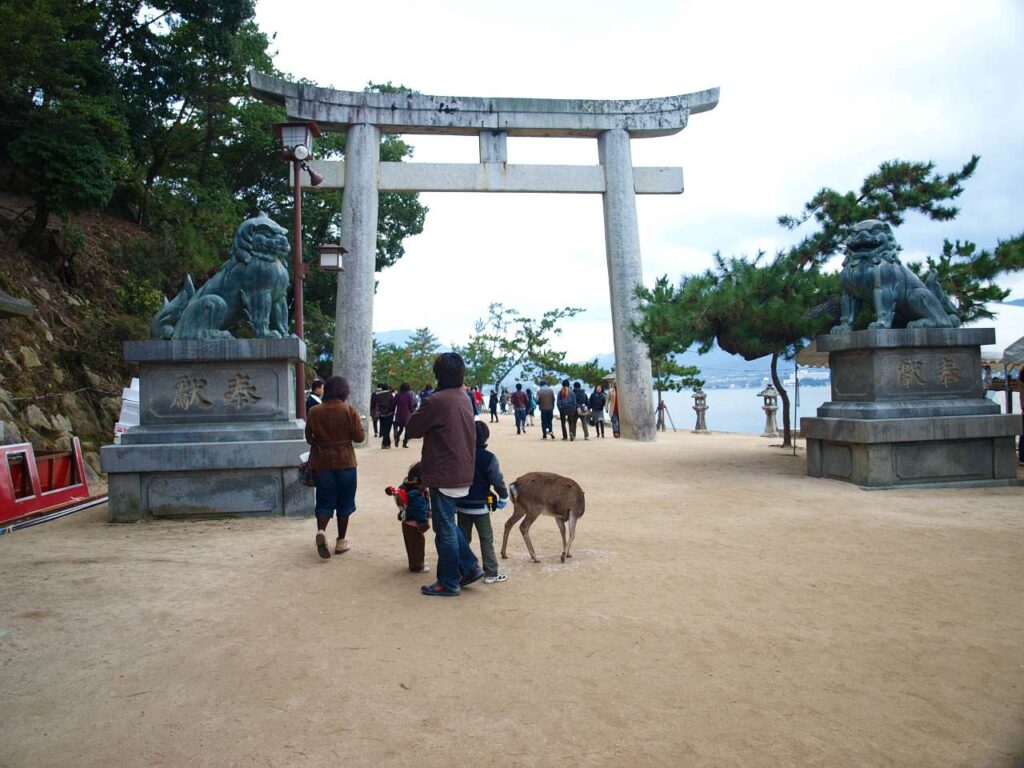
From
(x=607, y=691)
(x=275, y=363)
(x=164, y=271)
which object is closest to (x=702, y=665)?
(x=607, y=691)

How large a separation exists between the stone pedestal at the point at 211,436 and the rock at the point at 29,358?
5822 millimetres

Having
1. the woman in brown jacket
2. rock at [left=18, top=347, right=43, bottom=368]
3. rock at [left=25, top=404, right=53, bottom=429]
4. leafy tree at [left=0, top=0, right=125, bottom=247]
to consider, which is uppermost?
leafy tree at [left=0, top=0, right=125, bottom=247]

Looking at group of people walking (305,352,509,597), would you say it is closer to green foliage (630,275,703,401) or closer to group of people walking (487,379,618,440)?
green foliage (630,275,703,401)

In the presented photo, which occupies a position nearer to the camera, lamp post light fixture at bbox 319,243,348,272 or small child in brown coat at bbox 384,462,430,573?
small child in brown coat at bbox 384,462,430,573

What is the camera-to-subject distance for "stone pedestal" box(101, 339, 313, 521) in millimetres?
6879

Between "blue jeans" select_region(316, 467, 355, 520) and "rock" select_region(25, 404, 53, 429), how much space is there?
763cm

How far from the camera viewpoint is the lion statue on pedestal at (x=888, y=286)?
906cm

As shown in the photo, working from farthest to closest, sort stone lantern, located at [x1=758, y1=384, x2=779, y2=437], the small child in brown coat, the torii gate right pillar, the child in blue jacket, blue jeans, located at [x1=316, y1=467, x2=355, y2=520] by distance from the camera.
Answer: stone lantern, located at [x1=758, y1=384, x2=779, y2=437] < the torii gate right pillar < blue jeans, located at [x1=316, y1=467, x2=355, y2=520] < the small child in brown coat < the child in blue jacket

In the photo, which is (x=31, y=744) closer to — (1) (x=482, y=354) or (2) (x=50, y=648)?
(2) (x=50, y=648)

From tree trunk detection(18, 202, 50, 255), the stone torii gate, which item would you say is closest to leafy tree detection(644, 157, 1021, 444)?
the stone torii gate

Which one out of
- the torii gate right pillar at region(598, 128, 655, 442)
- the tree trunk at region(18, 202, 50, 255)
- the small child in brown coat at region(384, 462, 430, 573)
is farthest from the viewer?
the torii gate right pillar at region(598, 128, 655, 442)

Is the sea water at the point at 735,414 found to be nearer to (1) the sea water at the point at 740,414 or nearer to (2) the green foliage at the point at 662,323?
(1) the sea water at the point at 740,414

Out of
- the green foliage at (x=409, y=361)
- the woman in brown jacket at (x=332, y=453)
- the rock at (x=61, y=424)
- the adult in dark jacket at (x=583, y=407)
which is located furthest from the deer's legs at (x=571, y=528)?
the green foliage at (x=409, y=361)

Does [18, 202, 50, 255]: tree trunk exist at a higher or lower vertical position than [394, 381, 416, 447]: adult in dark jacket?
higher
